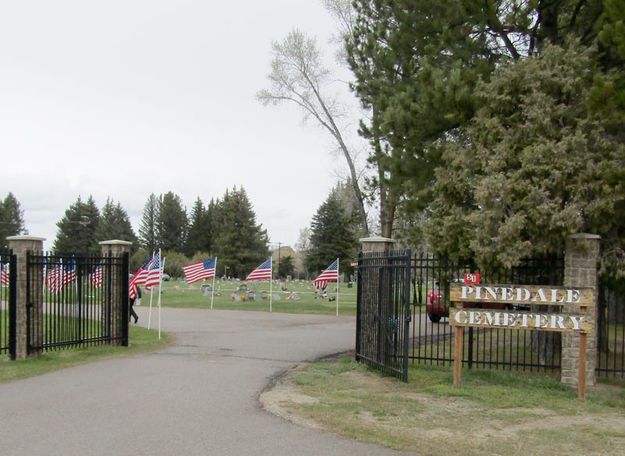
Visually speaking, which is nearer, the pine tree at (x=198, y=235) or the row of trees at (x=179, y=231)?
the row of trees at (x=179, y=231)

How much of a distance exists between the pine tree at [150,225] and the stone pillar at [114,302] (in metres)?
90.7

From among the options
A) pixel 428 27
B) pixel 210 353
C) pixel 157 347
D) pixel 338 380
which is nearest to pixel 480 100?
pixel 428 27

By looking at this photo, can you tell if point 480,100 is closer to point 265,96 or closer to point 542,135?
point 542,135

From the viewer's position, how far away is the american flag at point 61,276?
42.2 feet

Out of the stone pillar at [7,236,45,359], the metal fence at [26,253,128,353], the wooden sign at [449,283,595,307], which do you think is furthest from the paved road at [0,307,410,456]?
the wooden sign at [449,283,595,307]

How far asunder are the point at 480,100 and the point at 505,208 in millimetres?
2215

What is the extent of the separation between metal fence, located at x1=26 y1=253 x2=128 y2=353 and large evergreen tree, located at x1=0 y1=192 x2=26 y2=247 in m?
85.3

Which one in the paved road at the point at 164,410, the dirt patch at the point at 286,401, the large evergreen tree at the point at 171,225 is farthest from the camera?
the large evergreen tree at the point at 171,225

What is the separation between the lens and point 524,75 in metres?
11.9

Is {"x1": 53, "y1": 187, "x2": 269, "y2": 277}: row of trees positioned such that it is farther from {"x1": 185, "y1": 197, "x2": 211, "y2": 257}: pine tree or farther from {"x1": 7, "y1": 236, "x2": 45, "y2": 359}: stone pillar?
{"x1": 7, "y1": 236, "x2": 45, "y2": 359}: stone pillar

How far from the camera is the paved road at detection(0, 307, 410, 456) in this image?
21.4 ft

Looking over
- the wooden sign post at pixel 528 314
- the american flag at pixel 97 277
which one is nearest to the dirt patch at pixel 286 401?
the wooden sign post at pixel 528 314

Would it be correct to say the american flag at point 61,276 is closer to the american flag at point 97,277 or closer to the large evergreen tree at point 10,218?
the american flag at point 97,277

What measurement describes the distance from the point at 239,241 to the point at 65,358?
66.9 meters
